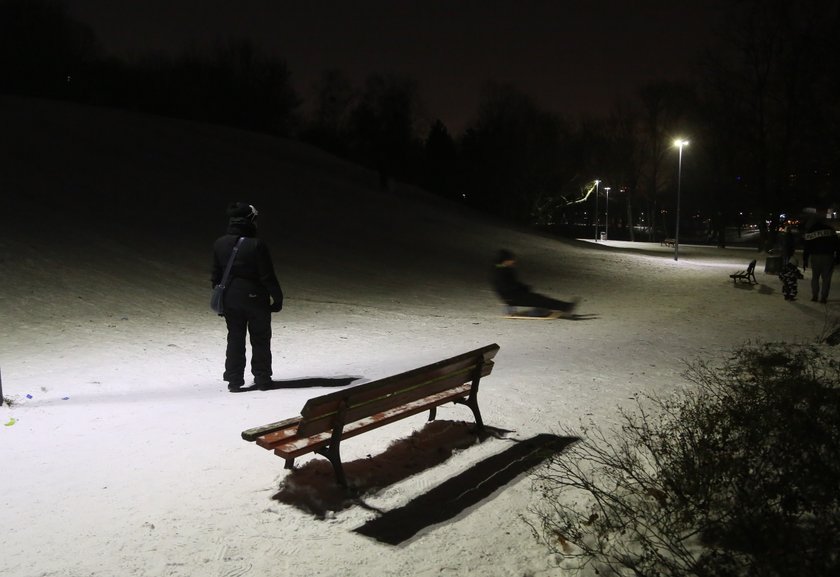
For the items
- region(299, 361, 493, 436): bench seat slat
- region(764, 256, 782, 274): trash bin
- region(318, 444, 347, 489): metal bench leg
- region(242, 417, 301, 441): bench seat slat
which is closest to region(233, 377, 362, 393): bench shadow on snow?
region(299, 361, 493, 436): bench seat slat

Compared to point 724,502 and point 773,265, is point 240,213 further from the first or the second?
point 773,265

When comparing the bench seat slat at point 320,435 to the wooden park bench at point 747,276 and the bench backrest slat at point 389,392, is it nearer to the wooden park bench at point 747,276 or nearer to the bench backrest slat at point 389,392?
the bench backrest slat at point 389,392

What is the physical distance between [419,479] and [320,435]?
804 millimetres

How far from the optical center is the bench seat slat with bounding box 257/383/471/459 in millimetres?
4438

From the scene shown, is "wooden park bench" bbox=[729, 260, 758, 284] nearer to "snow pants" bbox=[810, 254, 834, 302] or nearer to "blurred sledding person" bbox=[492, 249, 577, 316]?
"snow pants" bbox=[810, 254, 834, 302]

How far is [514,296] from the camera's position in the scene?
1627 centimetres

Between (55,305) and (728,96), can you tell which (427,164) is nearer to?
(728,96)

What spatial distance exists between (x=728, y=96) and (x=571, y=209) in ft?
205

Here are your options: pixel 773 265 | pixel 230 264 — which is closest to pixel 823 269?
pixel 773 265

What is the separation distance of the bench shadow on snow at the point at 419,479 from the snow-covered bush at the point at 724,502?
0.42 meters

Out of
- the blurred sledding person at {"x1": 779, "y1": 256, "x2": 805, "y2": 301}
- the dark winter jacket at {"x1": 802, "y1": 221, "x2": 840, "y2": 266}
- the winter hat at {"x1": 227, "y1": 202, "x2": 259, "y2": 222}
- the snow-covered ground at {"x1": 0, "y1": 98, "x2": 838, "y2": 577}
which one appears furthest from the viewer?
the blurred sledding person at {"x1": 779, "y1": 256, "x2": 805, "y2": 301}

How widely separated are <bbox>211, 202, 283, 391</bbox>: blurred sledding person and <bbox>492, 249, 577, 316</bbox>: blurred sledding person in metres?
7.32

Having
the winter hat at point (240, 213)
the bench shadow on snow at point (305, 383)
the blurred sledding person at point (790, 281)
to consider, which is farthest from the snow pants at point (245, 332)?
the blurred sledding person at point (790, 281)

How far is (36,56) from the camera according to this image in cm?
4659
